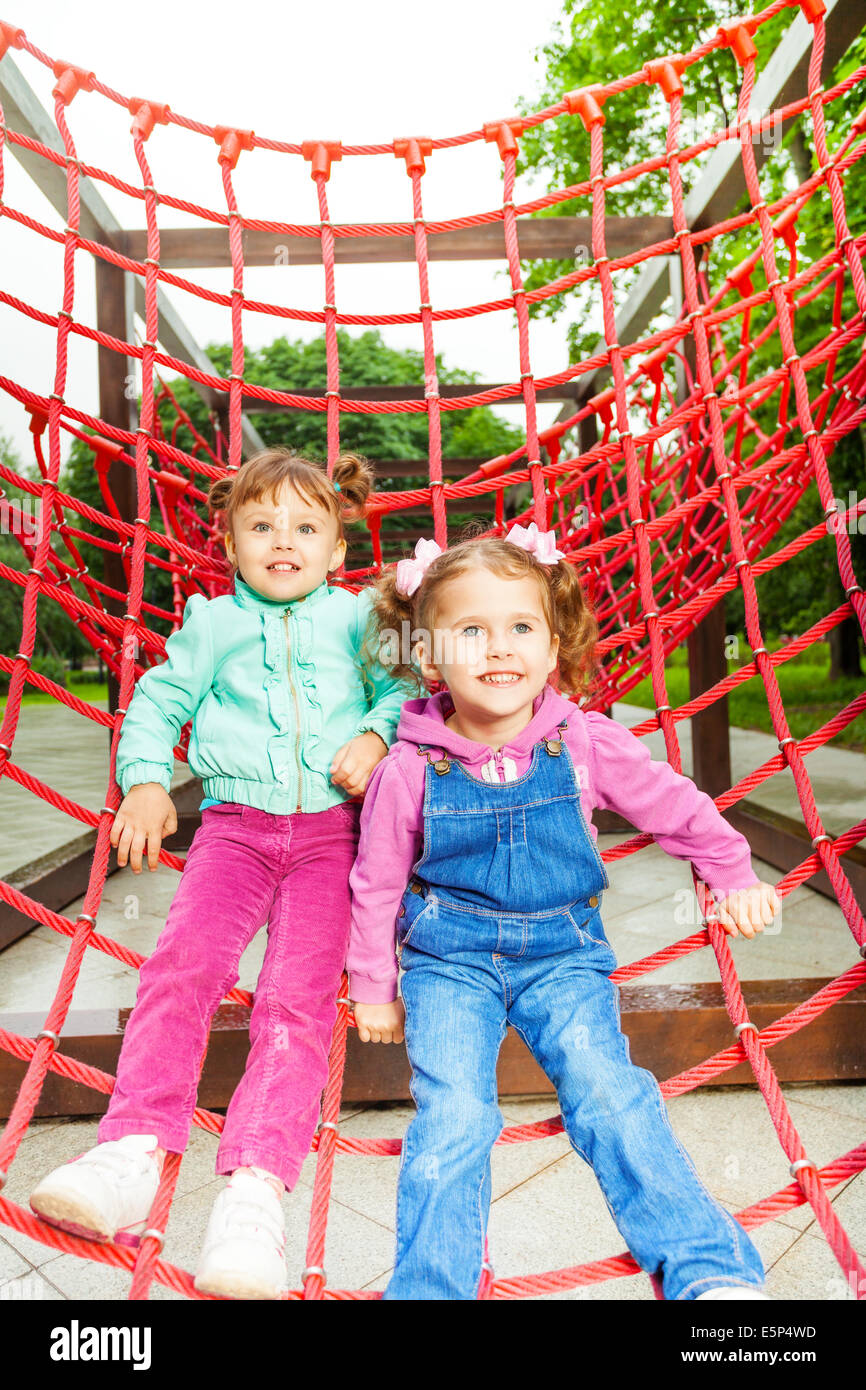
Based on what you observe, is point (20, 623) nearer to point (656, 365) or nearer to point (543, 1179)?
point (656, 365)

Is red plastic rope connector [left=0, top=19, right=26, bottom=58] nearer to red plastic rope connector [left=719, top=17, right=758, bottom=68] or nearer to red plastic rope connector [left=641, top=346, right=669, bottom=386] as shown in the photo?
red plastic rope connector [left=719, top=17, right=758, bottom=68]

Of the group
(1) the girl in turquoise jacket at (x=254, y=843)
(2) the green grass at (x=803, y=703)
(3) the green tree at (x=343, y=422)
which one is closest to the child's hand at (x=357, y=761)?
(1) the girl in turquoise jacket at (x=254, y=843)

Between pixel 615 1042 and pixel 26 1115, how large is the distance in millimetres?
625

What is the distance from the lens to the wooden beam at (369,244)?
2.77 m

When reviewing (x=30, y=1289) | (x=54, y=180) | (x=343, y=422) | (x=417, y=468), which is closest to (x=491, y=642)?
(x=30, y=1289)

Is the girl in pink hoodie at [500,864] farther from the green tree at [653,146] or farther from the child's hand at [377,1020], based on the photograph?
the green tree at [653,146]

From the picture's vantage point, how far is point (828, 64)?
78.5 inches

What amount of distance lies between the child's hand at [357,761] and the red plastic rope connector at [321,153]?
1.26 m

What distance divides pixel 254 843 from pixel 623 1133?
59 centimetres

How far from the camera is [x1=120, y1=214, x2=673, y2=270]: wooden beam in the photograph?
277cm
